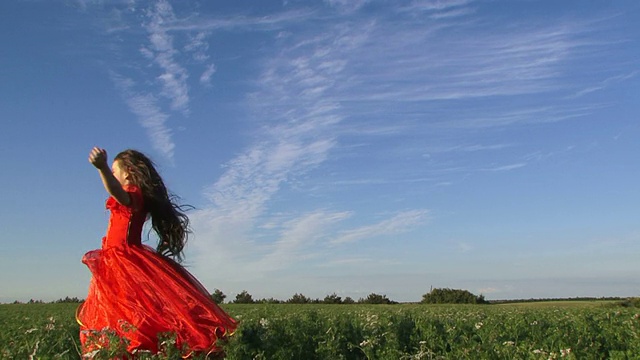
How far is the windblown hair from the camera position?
684 centimetres

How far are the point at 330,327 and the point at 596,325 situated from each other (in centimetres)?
383

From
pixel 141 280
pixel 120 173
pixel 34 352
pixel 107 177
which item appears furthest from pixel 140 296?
pixel 120 173

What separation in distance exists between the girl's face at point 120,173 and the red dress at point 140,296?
19cm

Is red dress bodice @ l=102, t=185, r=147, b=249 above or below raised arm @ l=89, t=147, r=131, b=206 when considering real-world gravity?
below

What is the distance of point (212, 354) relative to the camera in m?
5.82

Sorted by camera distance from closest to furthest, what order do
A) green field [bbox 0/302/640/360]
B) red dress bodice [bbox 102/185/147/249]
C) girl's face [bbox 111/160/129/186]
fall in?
green field [bbox 0/302/640/360] → red dress bodice [bbox 102/185/147/249] → girl's face [bbox 111/160/129/186]

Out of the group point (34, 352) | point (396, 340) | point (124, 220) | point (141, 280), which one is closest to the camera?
point (34, 352)

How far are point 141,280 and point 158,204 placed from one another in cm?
102

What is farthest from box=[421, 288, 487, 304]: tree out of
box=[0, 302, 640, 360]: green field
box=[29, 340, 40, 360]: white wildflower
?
box=[29, 340, 40, 360]: white wildflower

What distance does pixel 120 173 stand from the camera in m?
6.93

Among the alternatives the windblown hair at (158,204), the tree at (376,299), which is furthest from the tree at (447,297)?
the windblown hair at (158,204)

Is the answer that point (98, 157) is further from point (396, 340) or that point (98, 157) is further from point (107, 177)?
point (396, 340)

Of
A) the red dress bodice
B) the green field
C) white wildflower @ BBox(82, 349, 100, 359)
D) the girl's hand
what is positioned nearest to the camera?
white wildflower @ BBox(82, 349, 100, 359)

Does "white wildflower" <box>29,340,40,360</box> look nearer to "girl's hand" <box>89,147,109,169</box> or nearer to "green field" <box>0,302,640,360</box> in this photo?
"green field" <box>0,302,640,360</box>
